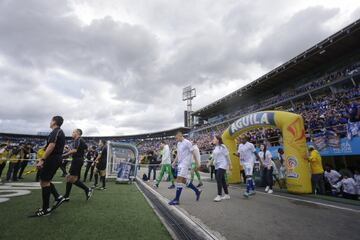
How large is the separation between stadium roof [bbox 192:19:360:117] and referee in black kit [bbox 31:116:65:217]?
2326cm

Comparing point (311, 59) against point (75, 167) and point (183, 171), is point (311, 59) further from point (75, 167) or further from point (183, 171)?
point (75, 167)

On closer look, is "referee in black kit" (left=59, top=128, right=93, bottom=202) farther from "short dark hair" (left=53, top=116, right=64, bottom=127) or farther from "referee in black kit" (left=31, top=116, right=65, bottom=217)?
"short dark hair" (left=53, top=116, right=64, bottom=127)

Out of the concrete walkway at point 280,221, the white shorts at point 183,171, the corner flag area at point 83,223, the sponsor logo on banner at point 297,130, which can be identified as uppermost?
the sponsor logo on banner at point 297,130

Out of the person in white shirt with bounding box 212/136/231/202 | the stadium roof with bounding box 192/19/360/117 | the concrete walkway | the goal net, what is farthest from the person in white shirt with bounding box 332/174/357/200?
the stadium roof with bounding box 192/19/360/117

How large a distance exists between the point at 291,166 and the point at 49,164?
8.08m

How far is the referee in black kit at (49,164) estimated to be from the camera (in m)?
4.09

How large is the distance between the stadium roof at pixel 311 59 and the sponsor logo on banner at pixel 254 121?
1535 cm

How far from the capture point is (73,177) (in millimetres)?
5520

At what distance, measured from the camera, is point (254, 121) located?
1031 centimetres

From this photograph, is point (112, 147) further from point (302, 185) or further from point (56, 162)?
point (302, 185)

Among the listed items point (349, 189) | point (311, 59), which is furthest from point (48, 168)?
point (311, 59)

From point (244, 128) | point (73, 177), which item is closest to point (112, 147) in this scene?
point (73, 177)

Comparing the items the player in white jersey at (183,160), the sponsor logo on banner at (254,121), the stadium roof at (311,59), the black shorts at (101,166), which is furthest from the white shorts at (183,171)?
the stadium roof at (311,59)

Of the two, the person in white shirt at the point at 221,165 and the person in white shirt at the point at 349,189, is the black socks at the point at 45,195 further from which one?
the person in white shirt at the point at 349,189
